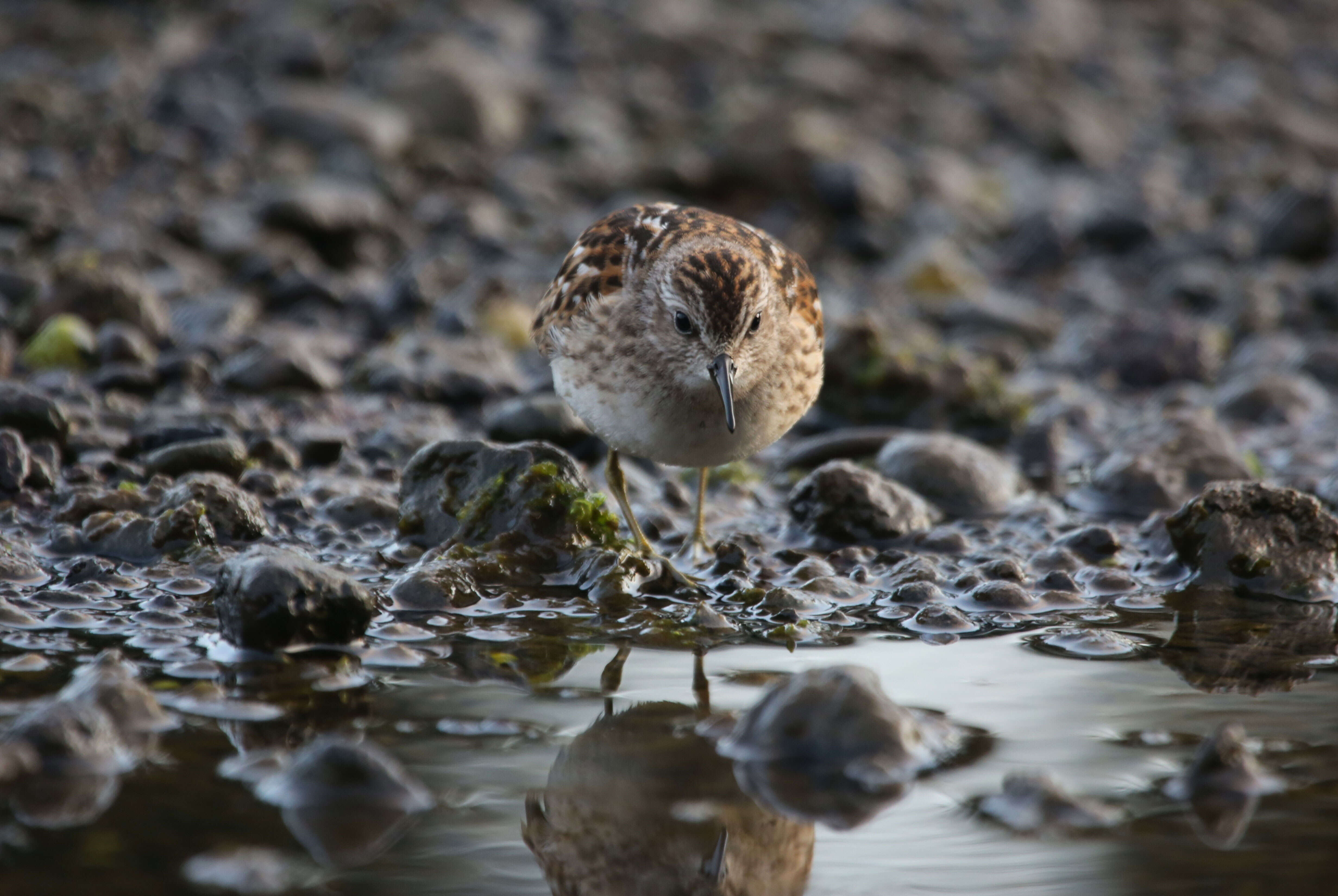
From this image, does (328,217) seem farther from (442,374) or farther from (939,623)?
(939,623)

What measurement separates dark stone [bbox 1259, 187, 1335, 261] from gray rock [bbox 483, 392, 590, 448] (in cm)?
821

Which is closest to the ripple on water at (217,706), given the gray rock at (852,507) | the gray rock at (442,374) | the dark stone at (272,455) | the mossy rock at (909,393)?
the dark stone at (272,455)

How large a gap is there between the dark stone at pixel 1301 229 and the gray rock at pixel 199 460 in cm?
1014

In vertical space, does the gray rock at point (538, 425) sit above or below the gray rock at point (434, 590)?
above

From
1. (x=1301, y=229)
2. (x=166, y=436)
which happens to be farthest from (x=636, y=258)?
(x=1301, y=229)

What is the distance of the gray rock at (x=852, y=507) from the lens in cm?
723

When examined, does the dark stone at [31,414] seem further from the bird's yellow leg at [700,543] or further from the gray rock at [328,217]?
the gray rock at [328,217]

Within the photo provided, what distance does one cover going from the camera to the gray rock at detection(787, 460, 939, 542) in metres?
7.23

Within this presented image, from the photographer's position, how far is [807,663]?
17.9 feet

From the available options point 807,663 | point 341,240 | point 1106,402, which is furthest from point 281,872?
point 341,240

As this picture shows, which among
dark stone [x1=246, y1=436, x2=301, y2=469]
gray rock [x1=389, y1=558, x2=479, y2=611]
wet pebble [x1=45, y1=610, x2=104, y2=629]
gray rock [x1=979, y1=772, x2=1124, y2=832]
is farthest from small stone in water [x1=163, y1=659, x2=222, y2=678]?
dark stone [x1=246, y1=436, x2=301, y2=469]

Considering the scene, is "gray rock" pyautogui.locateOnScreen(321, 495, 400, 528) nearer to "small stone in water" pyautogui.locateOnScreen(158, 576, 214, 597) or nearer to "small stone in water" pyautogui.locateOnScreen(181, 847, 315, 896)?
"small stone in water" pyautogui.locateOnScreen(158, 576, 214, 597)

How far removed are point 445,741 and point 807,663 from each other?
1529mm

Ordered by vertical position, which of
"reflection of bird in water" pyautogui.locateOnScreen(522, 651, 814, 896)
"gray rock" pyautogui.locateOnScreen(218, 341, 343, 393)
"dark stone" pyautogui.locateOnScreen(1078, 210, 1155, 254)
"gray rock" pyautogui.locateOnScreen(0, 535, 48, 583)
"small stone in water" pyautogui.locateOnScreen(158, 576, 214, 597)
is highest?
"dark stone" pyautogui.locateOnScreen(1078, 210, 1155, 254)
